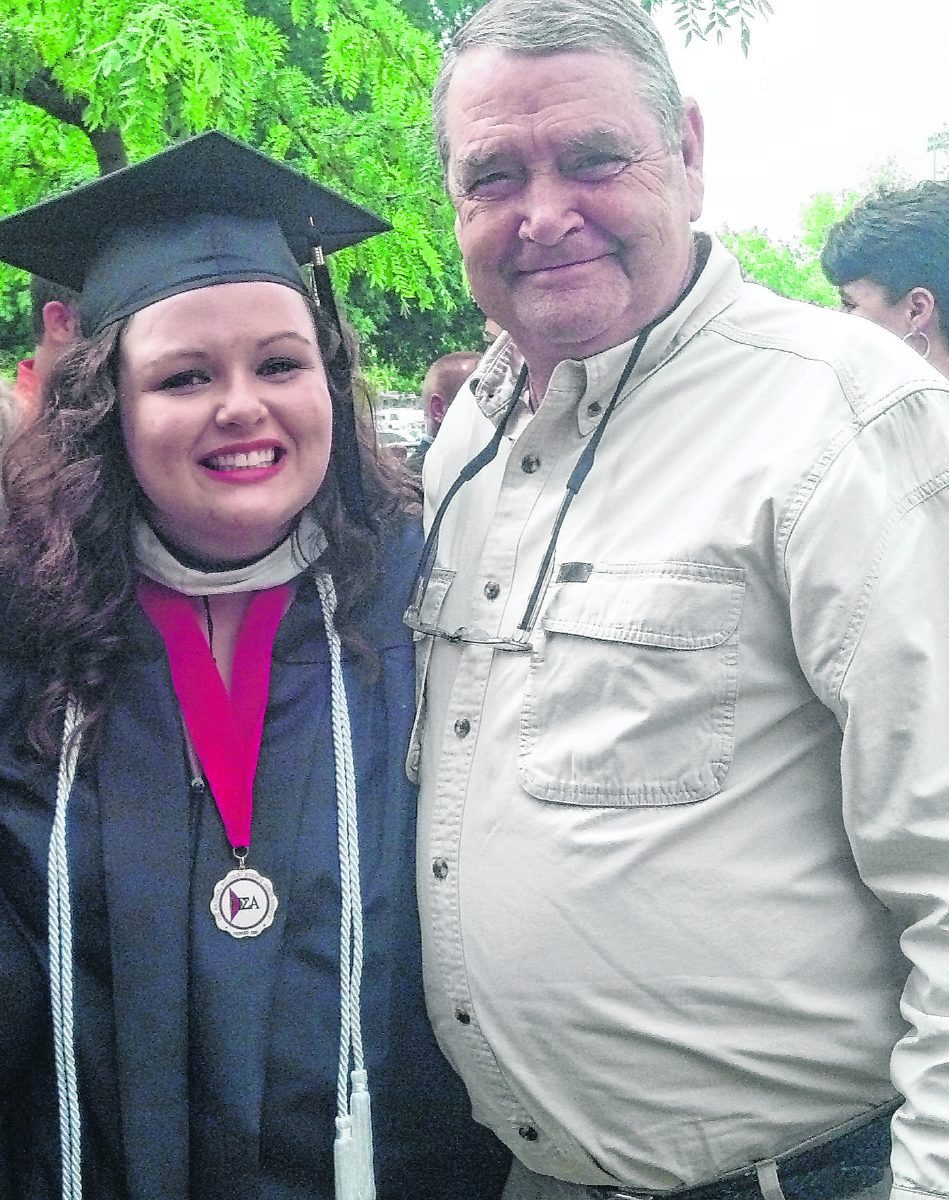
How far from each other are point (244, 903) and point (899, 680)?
3.21ft

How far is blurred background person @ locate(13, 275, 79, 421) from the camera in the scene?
2.22 meters

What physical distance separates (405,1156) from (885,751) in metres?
1.03

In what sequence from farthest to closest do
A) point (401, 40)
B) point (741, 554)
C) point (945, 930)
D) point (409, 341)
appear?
point (409, 341)
point (401, 40)
point (741, 554)
point (945, 930)

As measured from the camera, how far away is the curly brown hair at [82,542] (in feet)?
Answer: 6.39

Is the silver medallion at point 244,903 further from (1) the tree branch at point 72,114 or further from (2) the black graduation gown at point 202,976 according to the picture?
(1) the tree branch at point 72,114

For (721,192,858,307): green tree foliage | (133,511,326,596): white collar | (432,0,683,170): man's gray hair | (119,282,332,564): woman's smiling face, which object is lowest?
(133,511,326,596): white collar

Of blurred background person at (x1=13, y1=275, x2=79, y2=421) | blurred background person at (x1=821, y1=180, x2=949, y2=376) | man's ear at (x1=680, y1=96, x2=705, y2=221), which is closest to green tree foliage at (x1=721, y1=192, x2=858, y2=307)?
blurred background person at (x1=821, y1=180, x2=949, y2=376)

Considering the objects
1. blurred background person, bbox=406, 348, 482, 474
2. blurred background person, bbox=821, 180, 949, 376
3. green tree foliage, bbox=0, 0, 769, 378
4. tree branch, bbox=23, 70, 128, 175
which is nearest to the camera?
blurred background person, bbox=821, 180, 949, 376

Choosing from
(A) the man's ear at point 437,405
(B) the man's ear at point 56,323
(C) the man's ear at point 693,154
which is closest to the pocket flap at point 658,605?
(C) the man's ear at point 693,154

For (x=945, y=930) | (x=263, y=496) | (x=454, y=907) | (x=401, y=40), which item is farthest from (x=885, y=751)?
(x=401, y=40)

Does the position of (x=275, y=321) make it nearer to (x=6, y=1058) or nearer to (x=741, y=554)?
(x=741, y=554)

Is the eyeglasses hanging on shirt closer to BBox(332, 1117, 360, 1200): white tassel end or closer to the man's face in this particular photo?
the man's face

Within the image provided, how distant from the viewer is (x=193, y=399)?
6.33ft

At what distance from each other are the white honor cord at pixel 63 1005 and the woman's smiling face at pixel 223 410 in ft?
1.75
